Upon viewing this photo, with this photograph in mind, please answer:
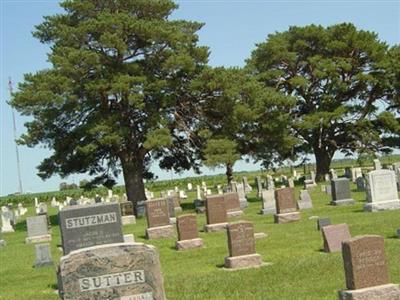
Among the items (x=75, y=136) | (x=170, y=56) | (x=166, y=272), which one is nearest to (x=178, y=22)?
(x=170, y=56)

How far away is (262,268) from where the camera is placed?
1267 centimetres

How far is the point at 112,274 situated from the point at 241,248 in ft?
23.5

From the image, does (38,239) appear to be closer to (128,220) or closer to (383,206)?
(128,220)

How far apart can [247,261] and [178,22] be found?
70.7ft

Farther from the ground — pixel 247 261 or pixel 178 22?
pixel 178 22

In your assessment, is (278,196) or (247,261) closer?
(247,261)

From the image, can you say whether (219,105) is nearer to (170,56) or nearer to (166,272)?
(170,56)

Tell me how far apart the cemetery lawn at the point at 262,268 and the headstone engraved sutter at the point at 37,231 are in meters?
2.39

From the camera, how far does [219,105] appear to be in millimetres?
31422

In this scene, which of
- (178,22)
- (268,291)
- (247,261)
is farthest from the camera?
(178,22)

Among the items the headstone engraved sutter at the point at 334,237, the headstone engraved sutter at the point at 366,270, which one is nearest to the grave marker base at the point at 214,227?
the headstone engraved sutter at the point at 334,237

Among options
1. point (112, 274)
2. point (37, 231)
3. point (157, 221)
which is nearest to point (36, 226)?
point (37, 231)

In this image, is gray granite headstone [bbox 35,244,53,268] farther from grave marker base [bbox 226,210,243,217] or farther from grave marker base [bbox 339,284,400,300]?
grave marker base [bbox 339,284,400,300]

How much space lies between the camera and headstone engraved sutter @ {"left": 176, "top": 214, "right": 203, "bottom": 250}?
17.0 metres
